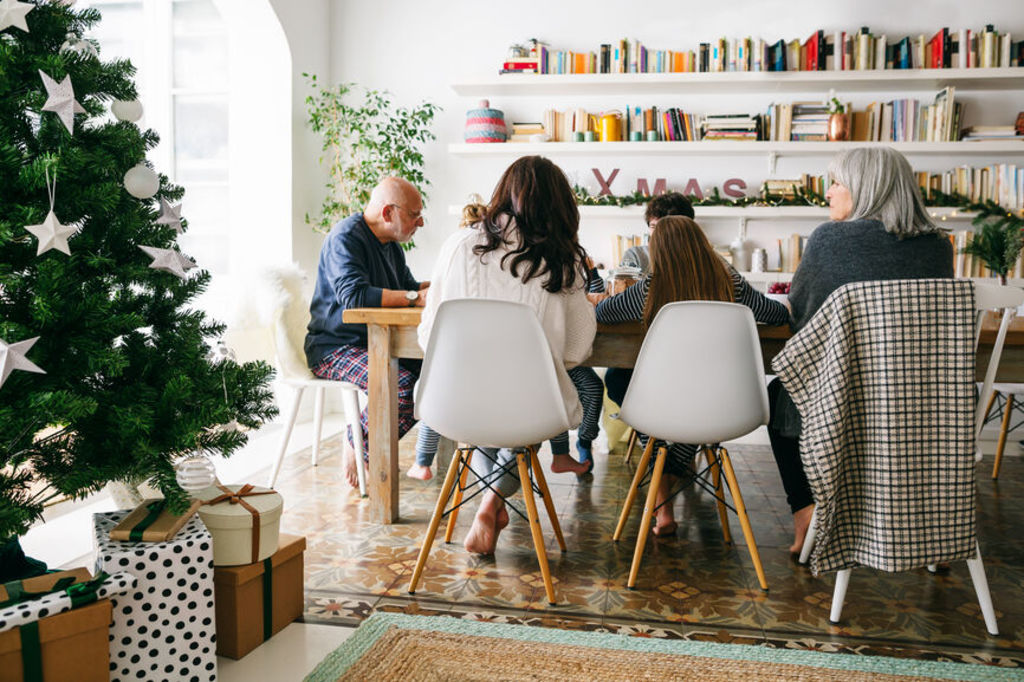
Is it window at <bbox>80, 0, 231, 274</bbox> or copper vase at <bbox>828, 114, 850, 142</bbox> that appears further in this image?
window at <bbox>80, 0, 231, 274</bbox>

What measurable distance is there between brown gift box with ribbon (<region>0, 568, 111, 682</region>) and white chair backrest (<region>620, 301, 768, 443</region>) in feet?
4.64

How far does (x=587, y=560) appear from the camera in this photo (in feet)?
7.74

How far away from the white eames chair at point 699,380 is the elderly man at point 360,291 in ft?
3.43

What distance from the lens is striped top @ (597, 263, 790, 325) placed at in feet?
7.63

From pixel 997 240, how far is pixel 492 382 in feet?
10.6

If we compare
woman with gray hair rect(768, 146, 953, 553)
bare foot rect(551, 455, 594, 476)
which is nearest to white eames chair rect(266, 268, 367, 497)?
bare foot rect(551, 455, 594, 476)

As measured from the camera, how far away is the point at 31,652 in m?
1.26

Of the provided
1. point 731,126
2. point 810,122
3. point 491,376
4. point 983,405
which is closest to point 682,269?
point 491,376

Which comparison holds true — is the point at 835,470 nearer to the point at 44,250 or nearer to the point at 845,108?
the point at 44,250

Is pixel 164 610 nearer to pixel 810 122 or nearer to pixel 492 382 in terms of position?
pixel 492 382

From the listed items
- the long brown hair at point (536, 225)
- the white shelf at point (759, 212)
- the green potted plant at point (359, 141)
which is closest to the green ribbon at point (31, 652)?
the long brown hair at point (536, 225)

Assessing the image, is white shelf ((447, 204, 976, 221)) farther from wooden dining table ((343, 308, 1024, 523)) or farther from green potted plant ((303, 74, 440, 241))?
wooden dining table ((343, 308, 1024, 523))

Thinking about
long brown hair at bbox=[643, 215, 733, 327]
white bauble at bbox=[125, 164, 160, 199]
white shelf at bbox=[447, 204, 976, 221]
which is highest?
white shelf at bbox=[447, 204, 976, 221]

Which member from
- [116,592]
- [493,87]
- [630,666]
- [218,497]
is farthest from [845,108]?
[116,592]
